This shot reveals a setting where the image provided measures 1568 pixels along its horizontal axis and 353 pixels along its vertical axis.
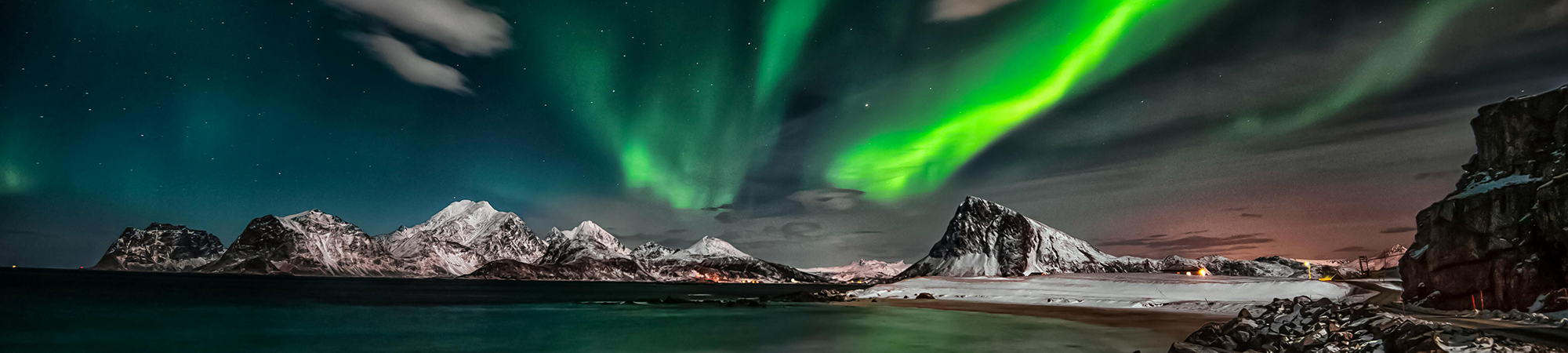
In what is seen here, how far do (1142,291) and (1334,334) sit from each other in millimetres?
36654

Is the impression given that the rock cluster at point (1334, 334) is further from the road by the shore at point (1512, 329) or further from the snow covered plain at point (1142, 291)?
the snow covered plain at point (1142, 291)

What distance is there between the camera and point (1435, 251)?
26.8 meters

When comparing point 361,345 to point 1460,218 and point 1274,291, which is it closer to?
point 1460,218

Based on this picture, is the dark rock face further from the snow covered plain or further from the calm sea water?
the calm sea water

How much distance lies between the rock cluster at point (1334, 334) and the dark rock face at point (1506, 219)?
33.3ft

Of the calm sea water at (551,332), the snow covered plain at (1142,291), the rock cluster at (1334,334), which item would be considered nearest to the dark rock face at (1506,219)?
the snow covered plain at (1142,291)

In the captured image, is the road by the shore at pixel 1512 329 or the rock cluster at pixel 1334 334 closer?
the rock cluster at pixel 1334 334

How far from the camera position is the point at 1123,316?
35.9 meters

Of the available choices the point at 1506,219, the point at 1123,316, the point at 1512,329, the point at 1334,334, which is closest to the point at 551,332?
the point at 1123,316

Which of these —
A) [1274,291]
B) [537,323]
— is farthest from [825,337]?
[1274,291]

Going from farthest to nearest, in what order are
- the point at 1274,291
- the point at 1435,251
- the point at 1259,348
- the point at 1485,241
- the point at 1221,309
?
the point at 1274,291
the point at 1221,309
the point at 1435,251
the point at 1485,241
the point at 1259,348

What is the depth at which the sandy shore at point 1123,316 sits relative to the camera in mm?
26628

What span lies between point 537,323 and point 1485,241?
162ft

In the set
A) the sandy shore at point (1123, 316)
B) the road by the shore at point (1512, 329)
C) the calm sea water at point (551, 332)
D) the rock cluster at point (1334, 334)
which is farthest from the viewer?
the sandy shore at point (1123, 316)
